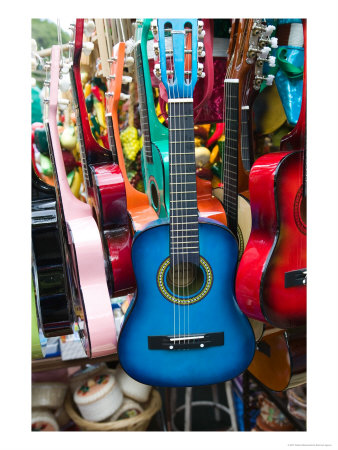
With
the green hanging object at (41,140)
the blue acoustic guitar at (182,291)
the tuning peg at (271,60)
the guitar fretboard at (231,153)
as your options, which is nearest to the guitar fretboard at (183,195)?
the blue acoustic guitar at (182,291)

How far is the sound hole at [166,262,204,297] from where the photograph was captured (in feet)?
2.72

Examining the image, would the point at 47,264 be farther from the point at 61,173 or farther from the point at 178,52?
the point at 178,52

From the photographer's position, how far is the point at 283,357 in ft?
3.24

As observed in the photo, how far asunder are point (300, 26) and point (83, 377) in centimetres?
142

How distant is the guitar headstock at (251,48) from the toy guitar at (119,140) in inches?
9.8

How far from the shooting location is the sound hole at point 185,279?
2.72 feet

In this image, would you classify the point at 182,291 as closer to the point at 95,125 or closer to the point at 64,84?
the point at 64,84

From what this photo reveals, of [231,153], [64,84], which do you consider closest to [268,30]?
[231,153]

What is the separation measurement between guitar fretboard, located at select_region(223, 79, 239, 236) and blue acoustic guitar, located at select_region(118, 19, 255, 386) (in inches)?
4.8

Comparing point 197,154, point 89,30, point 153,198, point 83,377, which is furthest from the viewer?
point 83,377

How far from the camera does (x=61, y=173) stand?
2.95 feet

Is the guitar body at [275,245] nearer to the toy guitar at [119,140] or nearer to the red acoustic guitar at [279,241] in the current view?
the red acoustic guitar at [279,241]

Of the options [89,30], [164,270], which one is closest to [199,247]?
[164,270]
